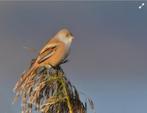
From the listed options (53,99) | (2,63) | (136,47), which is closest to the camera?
(53,99)

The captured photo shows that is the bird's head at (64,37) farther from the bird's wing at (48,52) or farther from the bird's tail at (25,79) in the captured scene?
the bird's tail at (25,79)

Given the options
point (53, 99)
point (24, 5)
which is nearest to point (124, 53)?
point (24, 5)

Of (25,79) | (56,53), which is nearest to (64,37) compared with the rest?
(56,53)

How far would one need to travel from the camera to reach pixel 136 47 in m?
2.53

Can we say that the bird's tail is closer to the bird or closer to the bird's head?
the bird

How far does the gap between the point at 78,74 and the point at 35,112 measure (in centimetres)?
149

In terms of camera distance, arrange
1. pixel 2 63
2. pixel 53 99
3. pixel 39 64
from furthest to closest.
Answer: pixel 2 63, pixel 39 64, pixel 53 99

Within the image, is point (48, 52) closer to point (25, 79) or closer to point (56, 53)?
point (56, 53)

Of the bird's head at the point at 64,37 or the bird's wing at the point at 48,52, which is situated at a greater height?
the bird's head at the point at 64,37

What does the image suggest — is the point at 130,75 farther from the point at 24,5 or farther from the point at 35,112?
the point at 35,112

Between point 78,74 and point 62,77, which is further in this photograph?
point 78,74

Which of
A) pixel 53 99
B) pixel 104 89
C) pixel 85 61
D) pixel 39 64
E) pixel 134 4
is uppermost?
pixel 134 4

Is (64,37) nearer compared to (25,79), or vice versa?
(25,79)

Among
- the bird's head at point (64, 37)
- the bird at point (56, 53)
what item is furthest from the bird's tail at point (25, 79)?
the bird's head at point (64, 37)
